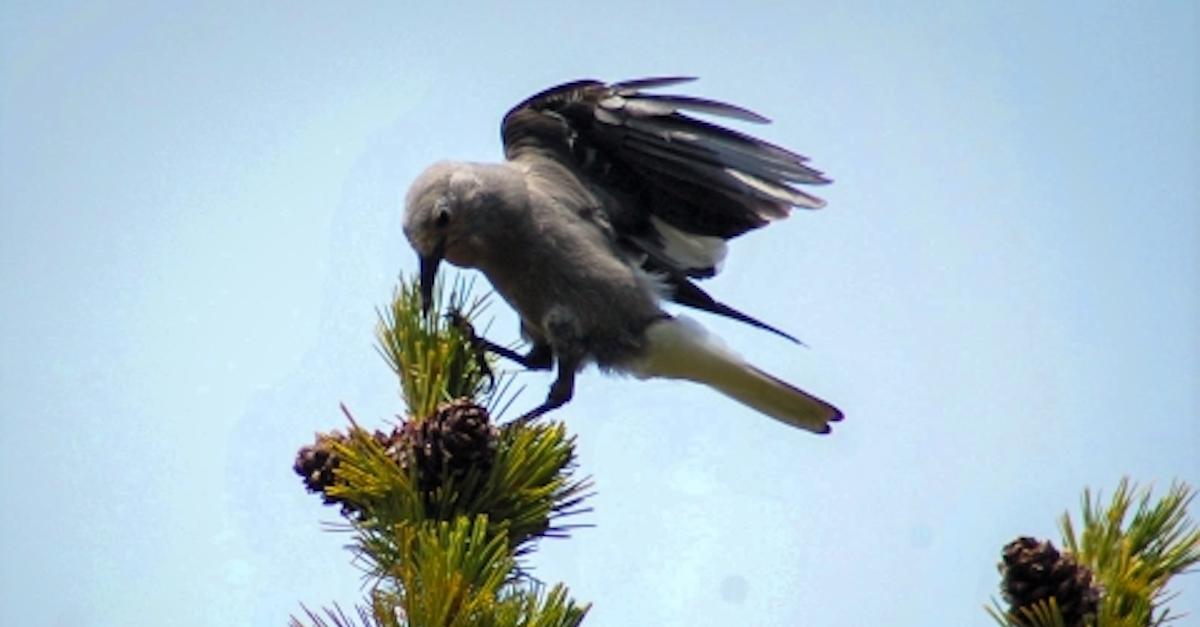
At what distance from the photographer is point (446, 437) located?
2941 millimetres

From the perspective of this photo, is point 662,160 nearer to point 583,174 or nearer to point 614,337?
point 583,174

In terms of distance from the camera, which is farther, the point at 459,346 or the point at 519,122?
the point at 519,122

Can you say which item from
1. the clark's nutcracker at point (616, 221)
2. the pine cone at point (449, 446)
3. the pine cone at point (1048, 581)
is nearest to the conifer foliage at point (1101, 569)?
the pine cone at point (1048, 581)

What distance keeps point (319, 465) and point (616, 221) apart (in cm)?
249

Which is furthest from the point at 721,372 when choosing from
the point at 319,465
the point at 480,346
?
the point at 319,465

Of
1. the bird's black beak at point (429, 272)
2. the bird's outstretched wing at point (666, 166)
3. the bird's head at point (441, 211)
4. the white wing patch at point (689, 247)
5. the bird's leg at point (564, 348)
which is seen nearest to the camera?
the bird's black beak at point (429, 272)

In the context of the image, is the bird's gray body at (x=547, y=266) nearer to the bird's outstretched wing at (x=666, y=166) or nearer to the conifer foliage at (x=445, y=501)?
the bird's outstretched wing at (x=666, y=166)

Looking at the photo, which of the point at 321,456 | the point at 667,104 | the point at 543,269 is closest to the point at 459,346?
the point at 321,456

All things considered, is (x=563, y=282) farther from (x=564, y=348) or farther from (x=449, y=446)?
(x=449, y=446)

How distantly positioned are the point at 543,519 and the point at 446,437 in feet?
0.84

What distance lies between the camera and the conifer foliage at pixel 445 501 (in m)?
2.52

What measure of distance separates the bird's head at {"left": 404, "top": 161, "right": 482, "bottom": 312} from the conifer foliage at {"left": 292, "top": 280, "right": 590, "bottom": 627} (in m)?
1.48

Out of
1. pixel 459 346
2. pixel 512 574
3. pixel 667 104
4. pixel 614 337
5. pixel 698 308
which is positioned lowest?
pixel 512 574

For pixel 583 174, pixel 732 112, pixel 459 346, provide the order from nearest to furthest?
pixel 459 346, pixel 732 112, pixel 583 174
